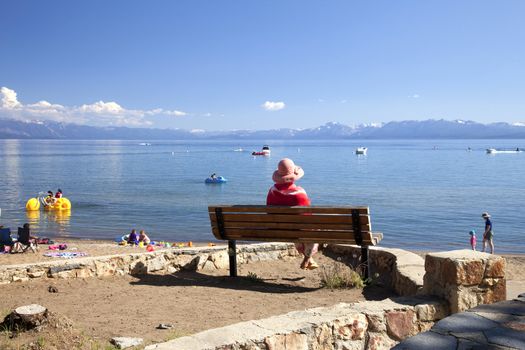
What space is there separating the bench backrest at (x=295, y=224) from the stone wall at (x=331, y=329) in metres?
1.42

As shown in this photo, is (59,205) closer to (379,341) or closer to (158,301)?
(158,301)

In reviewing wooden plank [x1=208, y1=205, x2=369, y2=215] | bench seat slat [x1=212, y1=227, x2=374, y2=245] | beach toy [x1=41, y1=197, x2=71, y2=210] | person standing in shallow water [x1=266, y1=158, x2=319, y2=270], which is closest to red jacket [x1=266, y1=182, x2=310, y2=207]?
person standing in shallow water [x1=266, y1=158, x2=319, y2=270]

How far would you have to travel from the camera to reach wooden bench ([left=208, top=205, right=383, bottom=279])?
601cm

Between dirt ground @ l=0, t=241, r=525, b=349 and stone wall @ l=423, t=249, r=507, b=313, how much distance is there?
110 centimetres

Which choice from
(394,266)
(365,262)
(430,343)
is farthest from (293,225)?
(430,343)

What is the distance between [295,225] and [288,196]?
0.53 m

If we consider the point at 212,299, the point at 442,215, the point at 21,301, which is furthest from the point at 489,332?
the point at 442,215

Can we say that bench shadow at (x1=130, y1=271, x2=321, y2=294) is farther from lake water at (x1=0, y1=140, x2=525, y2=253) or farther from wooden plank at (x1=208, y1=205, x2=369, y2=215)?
lake water at (x1=0, y1=140, x2=525, y2=253)

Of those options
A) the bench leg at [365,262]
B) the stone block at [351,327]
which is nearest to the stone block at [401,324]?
the stone block at [351,327]

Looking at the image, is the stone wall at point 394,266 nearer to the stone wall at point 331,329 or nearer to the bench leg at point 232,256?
the stone wall at point 331,329

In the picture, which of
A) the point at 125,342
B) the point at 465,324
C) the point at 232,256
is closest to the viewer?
the point at 465,324

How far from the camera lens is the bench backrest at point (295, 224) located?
6004mm

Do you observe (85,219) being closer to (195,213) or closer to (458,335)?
(195,213)

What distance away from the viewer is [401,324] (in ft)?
14.5
